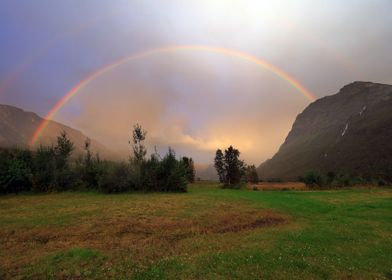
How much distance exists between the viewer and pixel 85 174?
54.7 m

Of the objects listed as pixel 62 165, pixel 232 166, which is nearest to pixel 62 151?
pixel 62 165

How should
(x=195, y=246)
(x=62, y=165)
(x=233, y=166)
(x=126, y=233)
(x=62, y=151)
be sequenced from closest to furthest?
(x=195, y=246) → (x=126, y=233) → (x=62, y=165) → (x=62, y=151) → (x=233, y=166)

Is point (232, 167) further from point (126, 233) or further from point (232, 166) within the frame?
point (126, 233)

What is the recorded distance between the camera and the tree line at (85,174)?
50.1 metres

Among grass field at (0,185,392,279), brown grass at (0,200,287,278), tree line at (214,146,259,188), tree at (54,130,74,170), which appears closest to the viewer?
grass field at (0,185,392,279)

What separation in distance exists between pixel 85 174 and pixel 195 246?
44.7m

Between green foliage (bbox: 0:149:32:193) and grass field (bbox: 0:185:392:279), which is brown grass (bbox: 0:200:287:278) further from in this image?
green foliage (bbox: 0:149:32:193)

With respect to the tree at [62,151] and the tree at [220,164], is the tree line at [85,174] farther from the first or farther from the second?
the tree at [220,164]

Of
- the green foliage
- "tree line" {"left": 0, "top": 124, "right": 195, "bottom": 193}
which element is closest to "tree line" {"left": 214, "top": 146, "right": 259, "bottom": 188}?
"tree line" {"left": 0, "top": 124, "right": 195, "bottom": 193}

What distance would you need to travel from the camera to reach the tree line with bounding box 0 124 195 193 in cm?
5006

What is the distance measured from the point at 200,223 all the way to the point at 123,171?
33.7m

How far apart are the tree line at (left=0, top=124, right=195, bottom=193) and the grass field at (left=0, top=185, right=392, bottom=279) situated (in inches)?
1094

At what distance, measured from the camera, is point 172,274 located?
10.5 metres

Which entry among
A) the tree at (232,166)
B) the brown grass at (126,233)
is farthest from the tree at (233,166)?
the brown grass at (126,233)
